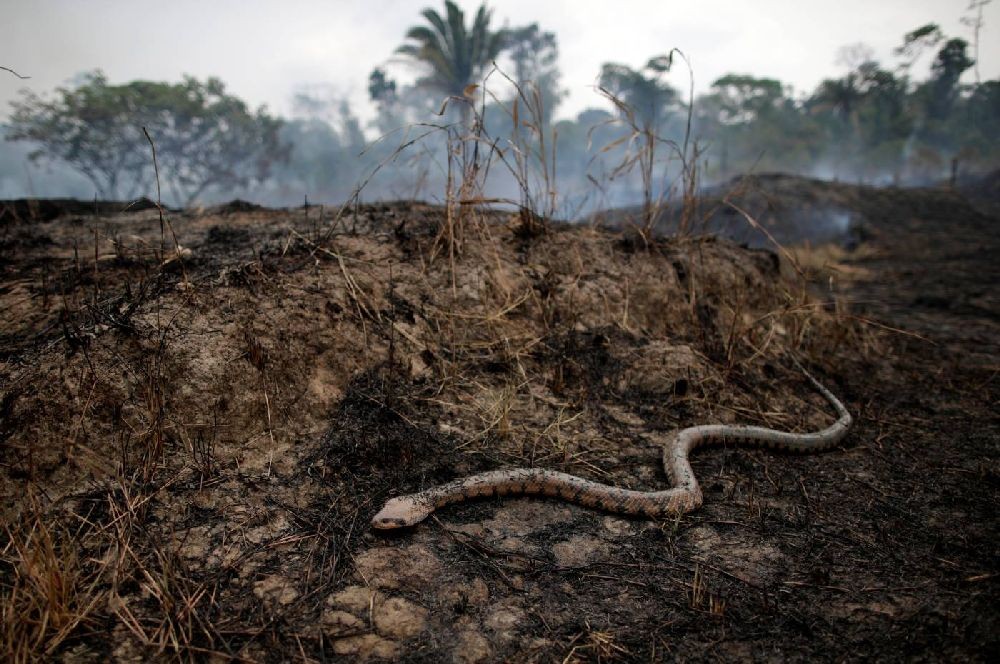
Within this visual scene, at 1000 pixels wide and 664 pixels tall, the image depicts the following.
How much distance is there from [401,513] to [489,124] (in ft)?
206

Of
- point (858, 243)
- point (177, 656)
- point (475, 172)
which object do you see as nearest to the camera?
point (177, 656)

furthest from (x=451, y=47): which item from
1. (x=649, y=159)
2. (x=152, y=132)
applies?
(x=649, y=159)

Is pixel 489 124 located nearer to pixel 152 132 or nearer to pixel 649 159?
pixel 152 132

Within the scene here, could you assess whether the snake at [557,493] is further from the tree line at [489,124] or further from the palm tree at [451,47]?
the palm tree at [451,47]

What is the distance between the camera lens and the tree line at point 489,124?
2878cm

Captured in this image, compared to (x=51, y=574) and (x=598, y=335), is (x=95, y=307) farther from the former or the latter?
(x=598, y=335)

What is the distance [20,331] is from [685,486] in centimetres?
410

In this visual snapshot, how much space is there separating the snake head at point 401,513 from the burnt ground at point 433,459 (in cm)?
8

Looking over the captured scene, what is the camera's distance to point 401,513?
96.4 inches

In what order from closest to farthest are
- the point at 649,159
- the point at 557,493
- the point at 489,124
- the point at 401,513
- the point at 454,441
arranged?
1. the point at 401,513
2. the point at 557,493
3. the point at 454,441
4. the point at 649,159
5. the point at 489,124

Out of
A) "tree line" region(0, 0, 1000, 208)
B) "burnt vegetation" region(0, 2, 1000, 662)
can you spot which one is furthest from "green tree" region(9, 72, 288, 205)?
"burnt vegetation" region(0, 2, 1000, 662)

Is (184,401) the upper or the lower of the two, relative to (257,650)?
upper

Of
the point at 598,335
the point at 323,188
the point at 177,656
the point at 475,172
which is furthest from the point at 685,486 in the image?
the point at 323,188

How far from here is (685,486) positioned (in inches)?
113
